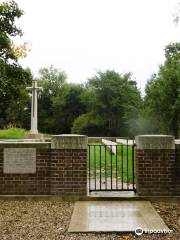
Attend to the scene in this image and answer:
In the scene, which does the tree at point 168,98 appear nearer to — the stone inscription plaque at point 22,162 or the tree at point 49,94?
the stone inscription plaque at point 22,162

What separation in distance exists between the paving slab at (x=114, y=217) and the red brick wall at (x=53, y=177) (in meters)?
0.51

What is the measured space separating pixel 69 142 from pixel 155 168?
2.02 meters

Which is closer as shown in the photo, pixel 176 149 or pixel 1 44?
pixel 176 149

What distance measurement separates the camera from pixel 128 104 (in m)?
58.8

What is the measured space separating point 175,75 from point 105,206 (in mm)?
24812

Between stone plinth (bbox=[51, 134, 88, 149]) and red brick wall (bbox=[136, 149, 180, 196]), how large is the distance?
128 centimetres

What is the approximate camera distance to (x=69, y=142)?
8.44 metres

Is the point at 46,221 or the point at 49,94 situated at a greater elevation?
the point at 49,94

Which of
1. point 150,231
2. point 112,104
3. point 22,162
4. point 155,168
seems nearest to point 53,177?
point 22,162

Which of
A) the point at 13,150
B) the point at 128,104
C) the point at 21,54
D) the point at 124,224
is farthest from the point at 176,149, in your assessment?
the point at 128,104

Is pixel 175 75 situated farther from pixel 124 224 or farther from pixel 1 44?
pixel 124 224

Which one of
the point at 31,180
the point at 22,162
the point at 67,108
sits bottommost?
the point at 31,180

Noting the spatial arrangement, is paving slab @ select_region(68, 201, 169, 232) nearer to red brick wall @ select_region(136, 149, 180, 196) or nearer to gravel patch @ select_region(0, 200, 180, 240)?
gravel patch @ select_region(0, 200, 180, 240)

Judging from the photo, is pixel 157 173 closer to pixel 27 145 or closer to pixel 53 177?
pixel 53 177
